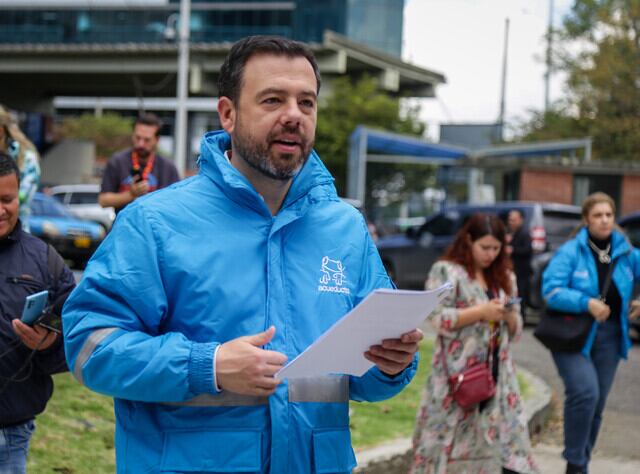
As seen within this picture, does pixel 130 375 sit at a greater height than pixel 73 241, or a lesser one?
greater

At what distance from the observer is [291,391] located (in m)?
2.61

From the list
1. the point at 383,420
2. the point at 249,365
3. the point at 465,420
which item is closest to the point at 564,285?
the point at 465,420

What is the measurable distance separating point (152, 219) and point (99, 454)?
3.80 metres

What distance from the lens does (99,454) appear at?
6.00m

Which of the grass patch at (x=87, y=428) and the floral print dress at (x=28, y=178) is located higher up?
the floral print dress at (x=28, y=178)

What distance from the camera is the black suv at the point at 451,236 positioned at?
16.7m

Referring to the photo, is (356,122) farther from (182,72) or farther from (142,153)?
(142,153)

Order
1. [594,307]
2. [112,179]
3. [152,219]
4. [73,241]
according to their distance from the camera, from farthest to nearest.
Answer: [73,241]
[112,179]
[594,307]
[152,219]

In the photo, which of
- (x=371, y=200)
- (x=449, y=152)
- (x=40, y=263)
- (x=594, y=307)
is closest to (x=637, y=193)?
(x=449, y=152)

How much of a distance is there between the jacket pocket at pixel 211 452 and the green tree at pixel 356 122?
39.4m

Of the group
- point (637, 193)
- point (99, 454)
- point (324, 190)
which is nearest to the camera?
point (324, 190)

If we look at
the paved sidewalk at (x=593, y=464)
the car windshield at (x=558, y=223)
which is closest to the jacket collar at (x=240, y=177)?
the paved sidewalk at (x=593, y=464)

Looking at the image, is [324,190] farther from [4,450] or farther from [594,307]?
[594,307]

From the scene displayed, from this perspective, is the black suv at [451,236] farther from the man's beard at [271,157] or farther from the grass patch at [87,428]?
the man's beard at [271,157]
